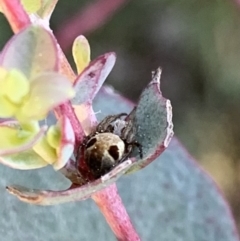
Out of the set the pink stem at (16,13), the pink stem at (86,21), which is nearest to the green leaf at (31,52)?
the pink stem at (16,13)

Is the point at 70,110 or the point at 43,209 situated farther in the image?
the point at 43,209

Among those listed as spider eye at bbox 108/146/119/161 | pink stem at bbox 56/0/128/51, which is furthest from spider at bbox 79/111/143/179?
pink stem at bbox 56/0/128/51

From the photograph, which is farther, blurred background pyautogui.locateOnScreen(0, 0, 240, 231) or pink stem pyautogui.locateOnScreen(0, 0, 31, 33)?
blurred background pyautogui.locateOnScreen(0, 0, 240, 231)

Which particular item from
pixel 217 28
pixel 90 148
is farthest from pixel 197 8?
pixel 90 148

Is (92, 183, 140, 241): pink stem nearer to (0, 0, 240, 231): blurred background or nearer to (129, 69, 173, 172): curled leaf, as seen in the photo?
(129, 69, 173, 172): curled leaf

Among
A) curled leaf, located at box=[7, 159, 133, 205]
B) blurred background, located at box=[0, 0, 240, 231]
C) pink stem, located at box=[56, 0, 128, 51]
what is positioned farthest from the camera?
blurred background, located at box=[0, 0, 240, 231]

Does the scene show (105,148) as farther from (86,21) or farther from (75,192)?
(86,21)

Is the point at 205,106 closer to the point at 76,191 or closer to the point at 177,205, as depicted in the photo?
the point at 177,205
